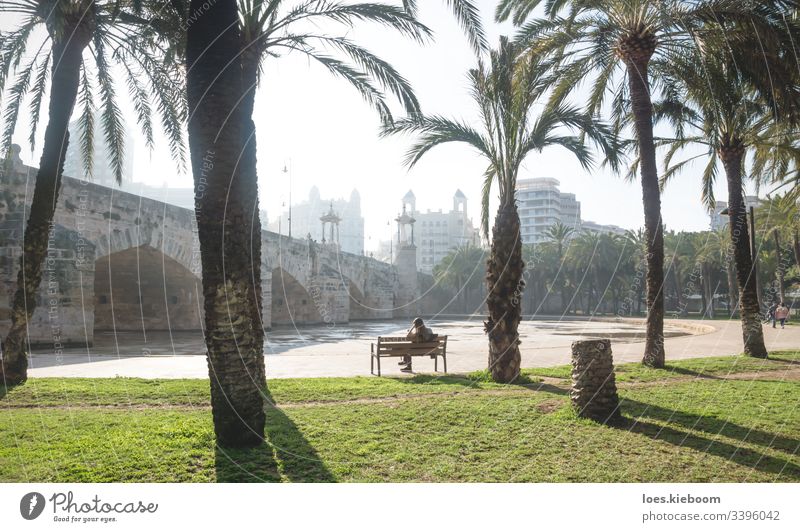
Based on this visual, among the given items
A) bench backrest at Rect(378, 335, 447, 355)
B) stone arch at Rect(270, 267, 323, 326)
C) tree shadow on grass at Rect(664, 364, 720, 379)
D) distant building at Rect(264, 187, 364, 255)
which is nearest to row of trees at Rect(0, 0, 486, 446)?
bench backrest at Rect(378, 335, 447, 355)

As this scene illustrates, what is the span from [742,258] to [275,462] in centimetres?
1101

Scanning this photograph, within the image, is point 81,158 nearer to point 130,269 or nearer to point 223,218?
point 130,269

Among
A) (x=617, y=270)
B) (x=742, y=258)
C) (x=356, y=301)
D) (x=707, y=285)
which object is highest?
(x=617, y=270)

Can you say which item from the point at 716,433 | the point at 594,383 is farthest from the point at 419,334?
the point at 716,433

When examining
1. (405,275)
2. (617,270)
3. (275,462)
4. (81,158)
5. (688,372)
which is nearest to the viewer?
(275,462)

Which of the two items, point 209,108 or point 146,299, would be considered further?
point 146,299

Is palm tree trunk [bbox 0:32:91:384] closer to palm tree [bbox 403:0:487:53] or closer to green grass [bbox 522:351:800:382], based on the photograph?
palm tree [bbox 403:0:487:53]

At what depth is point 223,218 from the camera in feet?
14.5

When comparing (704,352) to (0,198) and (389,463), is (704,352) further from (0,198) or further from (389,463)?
(0,198)

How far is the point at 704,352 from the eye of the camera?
1230 centimetres

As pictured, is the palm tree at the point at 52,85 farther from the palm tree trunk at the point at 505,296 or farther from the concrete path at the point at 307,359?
the palm tree trunk at the point at 505,296

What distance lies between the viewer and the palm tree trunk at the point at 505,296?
8070 millimetres

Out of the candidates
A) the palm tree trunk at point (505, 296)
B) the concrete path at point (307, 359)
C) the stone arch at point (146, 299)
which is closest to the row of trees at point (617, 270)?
the stone arch at point (146, 299)

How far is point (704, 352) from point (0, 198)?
16.5 meters
